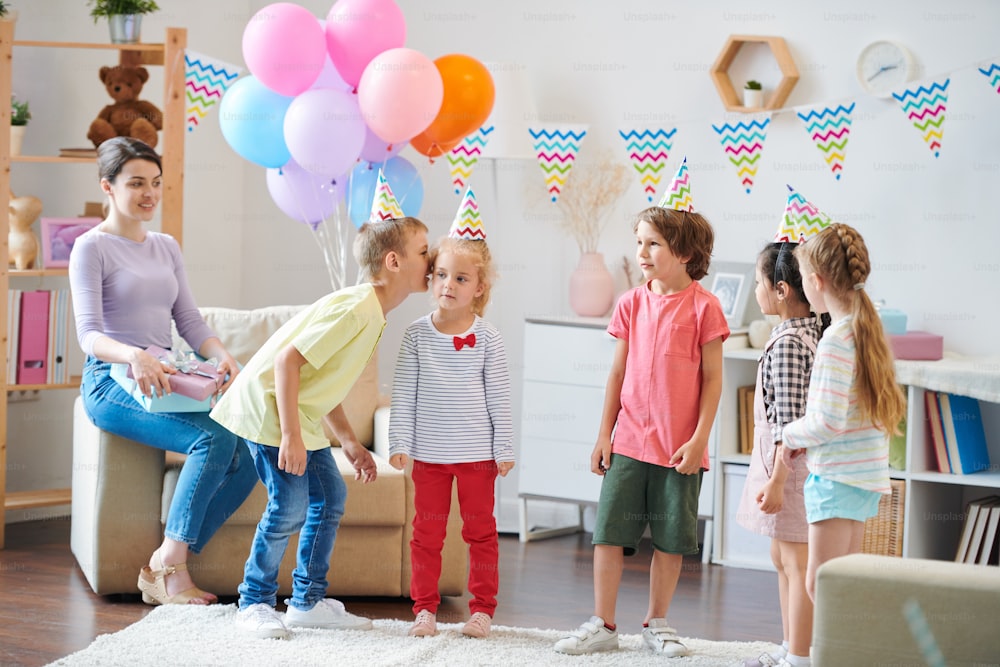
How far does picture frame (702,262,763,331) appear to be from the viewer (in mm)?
3906

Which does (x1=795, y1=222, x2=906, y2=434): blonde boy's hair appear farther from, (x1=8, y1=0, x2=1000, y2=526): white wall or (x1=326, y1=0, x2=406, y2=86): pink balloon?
(x1=326, y1=0, x2=406, y2=86): pink balloon

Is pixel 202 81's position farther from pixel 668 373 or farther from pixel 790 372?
pixel 790 372

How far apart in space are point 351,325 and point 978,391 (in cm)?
187

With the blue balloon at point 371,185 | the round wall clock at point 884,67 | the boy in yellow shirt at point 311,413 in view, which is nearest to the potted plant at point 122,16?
the blue balloon at point 371,185

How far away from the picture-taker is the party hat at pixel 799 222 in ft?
8.51

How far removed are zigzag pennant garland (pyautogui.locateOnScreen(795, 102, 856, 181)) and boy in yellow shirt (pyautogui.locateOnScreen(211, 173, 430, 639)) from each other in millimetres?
1566

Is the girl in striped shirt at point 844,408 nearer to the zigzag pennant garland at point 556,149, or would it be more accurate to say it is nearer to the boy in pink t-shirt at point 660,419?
the boy in pink t-shirt at point 660,419

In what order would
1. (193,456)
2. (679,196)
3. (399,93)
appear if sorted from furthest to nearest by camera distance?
(399,93) → (193,456) → (679,196)

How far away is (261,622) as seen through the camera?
2.76 m

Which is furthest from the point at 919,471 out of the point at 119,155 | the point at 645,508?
the point at 119,155

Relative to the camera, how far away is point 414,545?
282 centimetres

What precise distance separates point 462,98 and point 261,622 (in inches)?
67.0

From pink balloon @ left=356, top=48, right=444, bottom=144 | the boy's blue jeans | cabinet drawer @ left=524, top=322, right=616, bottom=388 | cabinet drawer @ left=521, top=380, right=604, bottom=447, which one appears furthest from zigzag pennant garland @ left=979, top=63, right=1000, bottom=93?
the boy's blue jeans

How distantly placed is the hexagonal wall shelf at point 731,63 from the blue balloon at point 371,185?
1.12m
